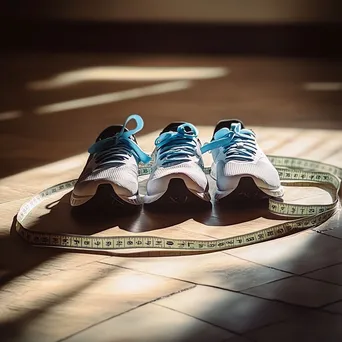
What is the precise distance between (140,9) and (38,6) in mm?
559

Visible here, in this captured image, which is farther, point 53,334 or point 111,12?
point 111,12

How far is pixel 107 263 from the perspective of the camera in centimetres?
139

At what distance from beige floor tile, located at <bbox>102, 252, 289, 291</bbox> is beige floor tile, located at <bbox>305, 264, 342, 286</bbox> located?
0.15 feet

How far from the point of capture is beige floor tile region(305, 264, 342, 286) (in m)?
1.28

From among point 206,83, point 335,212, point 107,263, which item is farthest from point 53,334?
point 206,83

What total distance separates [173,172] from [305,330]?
1.90ft

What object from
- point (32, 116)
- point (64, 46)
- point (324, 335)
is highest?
point (64, 46)

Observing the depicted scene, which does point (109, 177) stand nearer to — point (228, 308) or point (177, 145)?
point (177, 145)

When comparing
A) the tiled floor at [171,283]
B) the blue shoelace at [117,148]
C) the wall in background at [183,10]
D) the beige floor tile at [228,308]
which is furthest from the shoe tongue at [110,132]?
the wall in background at [183,10]

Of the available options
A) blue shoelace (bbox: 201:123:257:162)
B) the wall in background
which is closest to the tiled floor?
blue shoelace (bbox: 201:123:257:162)

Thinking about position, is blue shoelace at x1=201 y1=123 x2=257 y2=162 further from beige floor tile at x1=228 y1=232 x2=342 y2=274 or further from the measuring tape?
beige floor tile at x1=228 y1=232 x2=342 y2=274

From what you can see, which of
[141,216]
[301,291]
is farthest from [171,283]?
[141,216]

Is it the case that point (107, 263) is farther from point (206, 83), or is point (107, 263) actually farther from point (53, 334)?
point (206, 83)

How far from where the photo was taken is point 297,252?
55.7 inches
